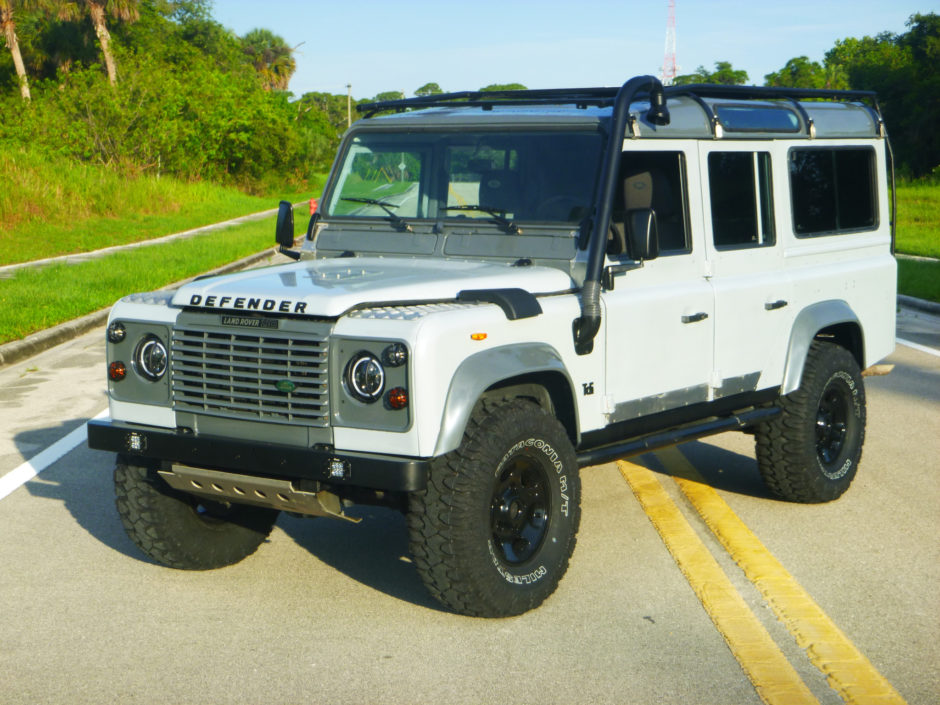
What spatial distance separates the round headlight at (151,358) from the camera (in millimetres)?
5098

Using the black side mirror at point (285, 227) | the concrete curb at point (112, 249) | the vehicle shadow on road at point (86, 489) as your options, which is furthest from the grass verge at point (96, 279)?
the black side mirror at point (285, 227)

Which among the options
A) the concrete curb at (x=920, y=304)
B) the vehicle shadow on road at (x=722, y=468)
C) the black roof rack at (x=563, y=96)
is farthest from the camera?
the concrete curb at (x=920, y=304)

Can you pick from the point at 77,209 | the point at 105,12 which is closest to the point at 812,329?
the point at 77,209

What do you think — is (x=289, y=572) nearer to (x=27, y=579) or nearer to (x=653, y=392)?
(x=27, y=579)

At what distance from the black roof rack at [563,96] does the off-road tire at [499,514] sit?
188cm

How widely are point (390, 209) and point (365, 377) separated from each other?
6.15 ft

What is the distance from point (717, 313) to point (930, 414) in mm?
4185

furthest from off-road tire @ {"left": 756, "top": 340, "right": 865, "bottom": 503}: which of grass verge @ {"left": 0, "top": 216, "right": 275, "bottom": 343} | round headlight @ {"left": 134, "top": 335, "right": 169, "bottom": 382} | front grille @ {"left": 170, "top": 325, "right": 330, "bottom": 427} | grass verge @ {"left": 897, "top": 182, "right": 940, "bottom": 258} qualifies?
grass verge @ {"left": 897, "top": 182, "right": 940, "bottom": 258}

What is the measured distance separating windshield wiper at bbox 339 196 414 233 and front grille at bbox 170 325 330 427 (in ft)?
4.97

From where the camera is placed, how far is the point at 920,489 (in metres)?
7.16

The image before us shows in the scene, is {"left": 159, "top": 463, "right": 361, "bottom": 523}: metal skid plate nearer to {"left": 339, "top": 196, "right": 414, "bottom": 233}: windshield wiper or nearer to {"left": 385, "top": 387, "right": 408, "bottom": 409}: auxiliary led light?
{"left": 385, "top": 387, "right": 408, "bottom": 409}: auxiliary led light

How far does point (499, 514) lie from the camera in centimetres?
493

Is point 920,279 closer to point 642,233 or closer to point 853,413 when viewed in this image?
point 853,413

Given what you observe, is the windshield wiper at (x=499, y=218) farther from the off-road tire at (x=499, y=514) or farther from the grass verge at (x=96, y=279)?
the grass verge at (x=96, y=279)
